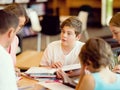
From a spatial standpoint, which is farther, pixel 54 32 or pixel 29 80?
pixel 54 32

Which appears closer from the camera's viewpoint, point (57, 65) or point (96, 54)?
point (96, 54)

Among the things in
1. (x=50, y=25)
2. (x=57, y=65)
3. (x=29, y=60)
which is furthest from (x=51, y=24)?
(x=57, y=65)

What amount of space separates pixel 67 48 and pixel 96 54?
110 cm

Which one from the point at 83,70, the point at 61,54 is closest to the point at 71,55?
the point at 61,54

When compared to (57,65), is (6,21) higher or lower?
higher

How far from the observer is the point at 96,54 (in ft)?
5.42

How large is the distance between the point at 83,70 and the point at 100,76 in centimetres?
16

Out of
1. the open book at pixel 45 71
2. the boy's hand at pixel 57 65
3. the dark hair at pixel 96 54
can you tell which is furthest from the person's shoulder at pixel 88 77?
the boy's hand at pixel 57 65

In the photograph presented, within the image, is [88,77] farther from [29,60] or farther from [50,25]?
[50,25]

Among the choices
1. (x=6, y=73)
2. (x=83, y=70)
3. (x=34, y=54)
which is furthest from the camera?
(x=34, y=54)

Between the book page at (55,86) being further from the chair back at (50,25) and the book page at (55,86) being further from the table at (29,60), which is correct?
the chair back at (50,25)

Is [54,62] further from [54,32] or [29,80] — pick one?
[54,32]

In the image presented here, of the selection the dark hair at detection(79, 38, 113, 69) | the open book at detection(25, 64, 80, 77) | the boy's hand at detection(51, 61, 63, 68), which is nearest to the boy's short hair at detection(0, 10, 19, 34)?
the dark hair at detection(79, 38, 113, 69)

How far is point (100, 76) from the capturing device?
1.68m
